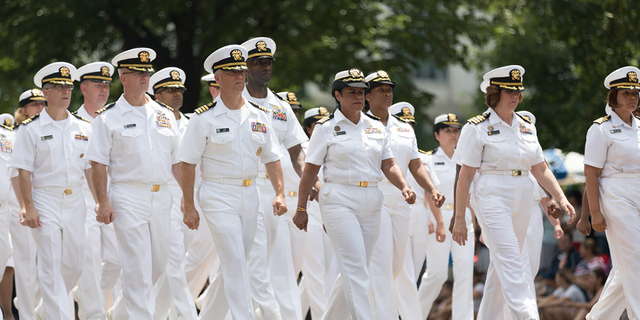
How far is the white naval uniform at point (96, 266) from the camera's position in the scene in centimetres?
831

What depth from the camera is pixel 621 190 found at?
8.18 meters

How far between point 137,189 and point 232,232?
110 cm

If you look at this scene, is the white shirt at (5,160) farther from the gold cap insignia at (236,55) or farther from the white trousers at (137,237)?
the gold cap insignia at (236,55)

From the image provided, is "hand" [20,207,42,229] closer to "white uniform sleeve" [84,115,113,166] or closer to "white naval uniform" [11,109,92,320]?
"white naval uniform" [11,109,92,320]

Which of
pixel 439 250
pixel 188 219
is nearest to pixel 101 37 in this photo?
pixel 439 250

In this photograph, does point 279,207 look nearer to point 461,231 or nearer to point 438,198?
point 438,198

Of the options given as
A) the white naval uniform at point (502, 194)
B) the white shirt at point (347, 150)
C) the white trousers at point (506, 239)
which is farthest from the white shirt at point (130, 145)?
the white trousers at point (506, 239)

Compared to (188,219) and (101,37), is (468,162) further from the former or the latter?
(101,37)

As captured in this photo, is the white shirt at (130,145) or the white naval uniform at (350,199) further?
the white shirt at (130,145)

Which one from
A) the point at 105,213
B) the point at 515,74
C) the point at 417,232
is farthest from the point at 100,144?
the point at 417,232

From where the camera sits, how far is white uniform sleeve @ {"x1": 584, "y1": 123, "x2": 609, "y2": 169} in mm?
8297

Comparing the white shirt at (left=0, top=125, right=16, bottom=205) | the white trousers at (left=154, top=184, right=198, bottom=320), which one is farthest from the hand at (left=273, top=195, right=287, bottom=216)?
the white shirt at (left=0, top=125, right=16, bottom=205)

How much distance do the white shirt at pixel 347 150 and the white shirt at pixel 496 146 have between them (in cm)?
80

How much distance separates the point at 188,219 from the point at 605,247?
10.1 m
